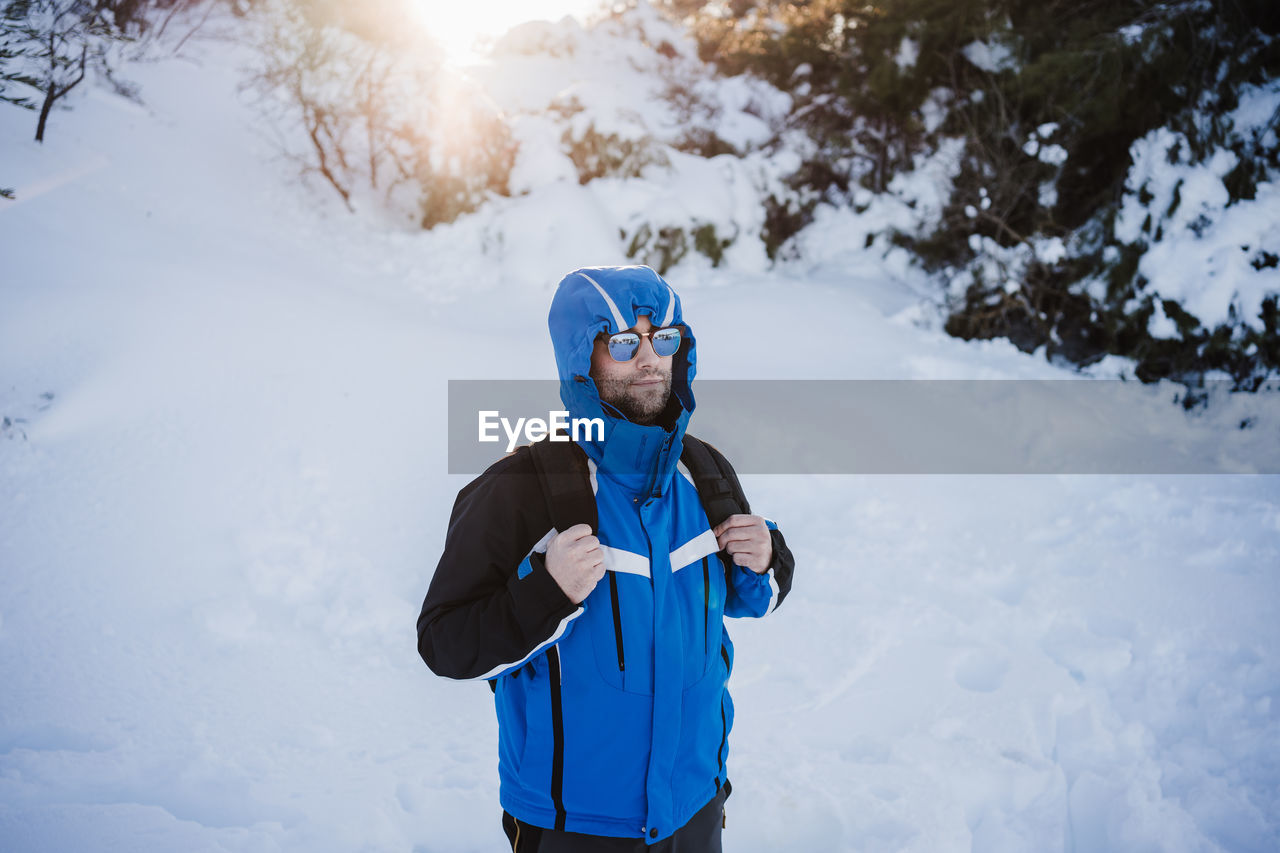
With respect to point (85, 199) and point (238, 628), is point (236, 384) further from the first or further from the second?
point (85, 199)

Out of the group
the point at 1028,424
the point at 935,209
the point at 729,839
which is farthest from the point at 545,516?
the point at 935,209

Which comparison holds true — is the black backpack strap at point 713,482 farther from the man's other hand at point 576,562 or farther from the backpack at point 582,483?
the man's other hand at point 576,562

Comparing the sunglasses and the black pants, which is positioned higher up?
the sunglasses

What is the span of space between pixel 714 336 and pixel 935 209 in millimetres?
4501

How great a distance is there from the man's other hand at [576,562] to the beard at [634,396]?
33 cm

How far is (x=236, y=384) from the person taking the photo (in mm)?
5199

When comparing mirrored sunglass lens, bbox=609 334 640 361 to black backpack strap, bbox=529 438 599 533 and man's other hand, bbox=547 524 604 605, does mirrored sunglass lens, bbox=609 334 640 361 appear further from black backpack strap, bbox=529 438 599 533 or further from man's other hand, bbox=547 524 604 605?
man's other hand, bbox=547 524 604 605

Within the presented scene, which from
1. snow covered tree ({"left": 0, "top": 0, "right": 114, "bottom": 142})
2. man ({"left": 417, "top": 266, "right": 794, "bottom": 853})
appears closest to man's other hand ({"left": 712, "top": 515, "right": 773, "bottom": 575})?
man ({"left": 417, "top": 266, "right": 794, "bottom": 853})

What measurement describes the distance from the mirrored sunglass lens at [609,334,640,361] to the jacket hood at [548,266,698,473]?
2cm

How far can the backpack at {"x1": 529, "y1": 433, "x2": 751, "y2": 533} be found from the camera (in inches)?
59.6

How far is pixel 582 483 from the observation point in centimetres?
155

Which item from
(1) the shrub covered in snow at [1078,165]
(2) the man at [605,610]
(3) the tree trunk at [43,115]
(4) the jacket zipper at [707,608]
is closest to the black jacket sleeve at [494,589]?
(2) the man at [605,610]

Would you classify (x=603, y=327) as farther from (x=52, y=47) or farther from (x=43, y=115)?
(x=52, y=47)

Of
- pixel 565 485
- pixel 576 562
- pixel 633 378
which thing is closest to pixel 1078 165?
pixel 633 378
